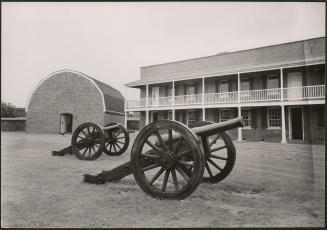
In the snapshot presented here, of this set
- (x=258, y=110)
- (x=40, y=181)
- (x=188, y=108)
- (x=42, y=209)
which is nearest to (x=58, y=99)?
(x=188, y=108)

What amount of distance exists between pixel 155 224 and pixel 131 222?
29 cm

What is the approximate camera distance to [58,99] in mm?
27141

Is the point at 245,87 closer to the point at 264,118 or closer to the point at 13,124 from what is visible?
the point at 264,118

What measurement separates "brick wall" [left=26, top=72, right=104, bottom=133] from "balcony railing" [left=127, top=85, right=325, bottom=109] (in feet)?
12.0

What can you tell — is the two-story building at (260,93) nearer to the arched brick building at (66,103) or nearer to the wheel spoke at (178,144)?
the arched brick building at (66,103)

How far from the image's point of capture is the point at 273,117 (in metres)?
19.5

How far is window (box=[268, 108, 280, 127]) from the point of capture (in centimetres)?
1936

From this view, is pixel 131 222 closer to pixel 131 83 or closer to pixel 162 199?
pixel 162 199

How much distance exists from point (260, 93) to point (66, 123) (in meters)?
17.6

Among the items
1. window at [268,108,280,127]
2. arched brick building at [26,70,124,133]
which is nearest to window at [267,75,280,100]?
window at [268,108,280,127]

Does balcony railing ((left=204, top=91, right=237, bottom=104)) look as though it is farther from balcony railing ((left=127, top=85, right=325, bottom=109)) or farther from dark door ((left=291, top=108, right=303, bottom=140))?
dark door ((left=291, top=108, right=303, bottom=140))

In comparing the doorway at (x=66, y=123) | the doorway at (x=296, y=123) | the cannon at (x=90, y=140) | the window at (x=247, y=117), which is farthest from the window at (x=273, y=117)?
the doorway at (x=66, y=123)

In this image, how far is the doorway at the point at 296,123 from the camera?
1847 centimetres

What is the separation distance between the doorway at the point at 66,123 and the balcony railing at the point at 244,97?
6530 mm
